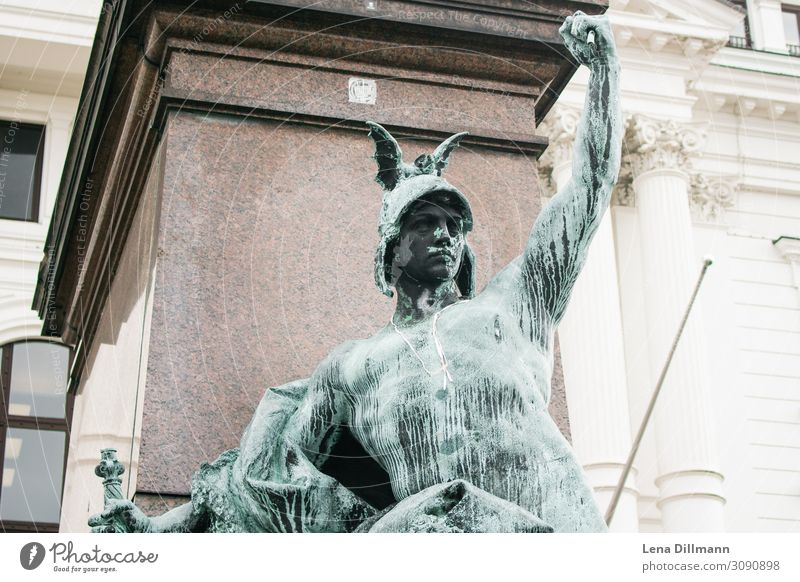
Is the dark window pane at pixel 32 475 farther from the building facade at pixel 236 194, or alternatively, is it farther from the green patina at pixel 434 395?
the green patina at pixel 434 395

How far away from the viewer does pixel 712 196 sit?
101 feet

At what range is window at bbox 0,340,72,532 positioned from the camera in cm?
2233

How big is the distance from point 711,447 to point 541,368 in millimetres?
21656

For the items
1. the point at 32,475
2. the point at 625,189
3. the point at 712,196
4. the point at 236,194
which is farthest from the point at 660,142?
the point at 236,194

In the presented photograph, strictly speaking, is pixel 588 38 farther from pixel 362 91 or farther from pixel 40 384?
pixel 40 384

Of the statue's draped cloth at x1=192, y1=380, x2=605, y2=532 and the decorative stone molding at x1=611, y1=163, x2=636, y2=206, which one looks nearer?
the statue's draped cloth at x1=192, y1=380, x2=605, y2=532

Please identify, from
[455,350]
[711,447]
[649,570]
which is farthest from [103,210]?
[711,447]

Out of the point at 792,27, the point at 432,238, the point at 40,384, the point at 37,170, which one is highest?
the point at 792,27

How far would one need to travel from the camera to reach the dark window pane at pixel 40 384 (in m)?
24.1

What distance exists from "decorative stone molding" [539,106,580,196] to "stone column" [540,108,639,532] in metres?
1.44

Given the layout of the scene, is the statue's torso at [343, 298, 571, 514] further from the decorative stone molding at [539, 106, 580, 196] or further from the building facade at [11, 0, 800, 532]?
the decorative stone molding at [539, 106, 580, 196]

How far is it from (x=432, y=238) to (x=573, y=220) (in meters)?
0.38

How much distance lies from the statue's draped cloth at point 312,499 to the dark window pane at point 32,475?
18355mm

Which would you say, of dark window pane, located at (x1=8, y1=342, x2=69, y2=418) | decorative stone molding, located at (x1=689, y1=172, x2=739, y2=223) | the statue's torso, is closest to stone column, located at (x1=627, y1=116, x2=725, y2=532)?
decorative stone molding, located at (x1=689, y1=172, x2=739, y2=223)
